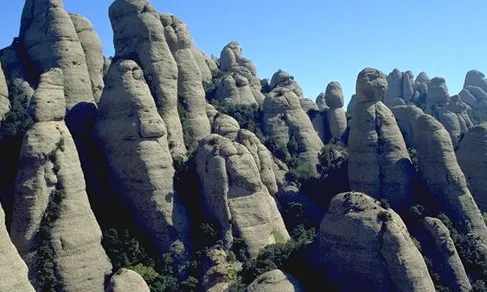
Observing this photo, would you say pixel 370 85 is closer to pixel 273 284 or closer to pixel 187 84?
pixel 187 84

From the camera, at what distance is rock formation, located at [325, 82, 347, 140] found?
85.0m

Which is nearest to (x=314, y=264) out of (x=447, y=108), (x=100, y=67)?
(x=100, y=67)

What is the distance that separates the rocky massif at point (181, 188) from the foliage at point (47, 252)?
0.10 meters

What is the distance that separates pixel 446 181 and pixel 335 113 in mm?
33280

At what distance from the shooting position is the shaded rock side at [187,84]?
60906mm

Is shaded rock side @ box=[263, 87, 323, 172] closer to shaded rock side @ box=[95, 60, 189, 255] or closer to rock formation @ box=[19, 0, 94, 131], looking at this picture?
shaded rock side @ box=[95, 60, 189, 255]

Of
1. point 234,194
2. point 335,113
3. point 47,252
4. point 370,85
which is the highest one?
point 335,113

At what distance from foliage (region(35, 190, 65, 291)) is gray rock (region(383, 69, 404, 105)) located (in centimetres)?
10385

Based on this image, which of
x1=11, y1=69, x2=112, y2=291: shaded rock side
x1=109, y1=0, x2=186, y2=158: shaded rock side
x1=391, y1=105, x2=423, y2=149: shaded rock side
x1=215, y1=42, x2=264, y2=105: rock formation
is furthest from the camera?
x1=391, y1=105, x2=423, y2=149: shaded rock side

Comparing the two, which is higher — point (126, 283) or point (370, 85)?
point (370, 85)

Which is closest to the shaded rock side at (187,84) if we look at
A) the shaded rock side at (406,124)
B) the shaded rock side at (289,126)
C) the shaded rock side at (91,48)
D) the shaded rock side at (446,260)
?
the shaded rock side at (91,48)

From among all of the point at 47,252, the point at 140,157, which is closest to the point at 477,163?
the point at 140,157

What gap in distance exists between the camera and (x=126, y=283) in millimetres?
37000

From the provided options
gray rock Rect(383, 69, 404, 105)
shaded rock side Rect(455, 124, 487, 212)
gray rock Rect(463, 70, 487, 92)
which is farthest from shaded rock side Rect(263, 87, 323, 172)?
gray rock Rect(463, 70, 487, 92)
